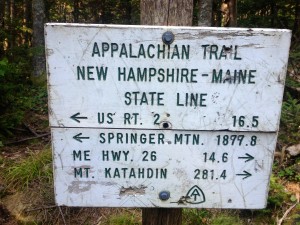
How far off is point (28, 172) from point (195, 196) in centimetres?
283

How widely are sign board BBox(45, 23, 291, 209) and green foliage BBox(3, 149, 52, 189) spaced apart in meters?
2.40

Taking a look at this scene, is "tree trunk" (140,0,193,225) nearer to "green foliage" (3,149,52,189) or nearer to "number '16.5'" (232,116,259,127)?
"number '16.5'" (232,116,259,127)

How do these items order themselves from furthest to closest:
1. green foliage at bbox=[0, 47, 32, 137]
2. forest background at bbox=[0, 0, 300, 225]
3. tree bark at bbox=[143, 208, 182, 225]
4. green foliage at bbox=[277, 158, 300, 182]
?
green foliage at bbox=[0, 47, 32, 137], green foliage at bbox=[277, 158, 300, 182], forest background at bbox=[0, 0, 300, 225], tree bark at bbox=[143, 208, 182, 225]

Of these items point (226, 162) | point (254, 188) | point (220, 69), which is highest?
point (220, 69)

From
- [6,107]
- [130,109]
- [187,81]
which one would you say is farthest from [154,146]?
[6,107]

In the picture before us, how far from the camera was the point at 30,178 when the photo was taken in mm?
4047

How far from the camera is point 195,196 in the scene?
1.87 m

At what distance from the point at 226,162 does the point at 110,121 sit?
0.66m

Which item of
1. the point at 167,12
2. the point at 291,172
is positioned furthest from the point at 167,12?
the point at 291,172

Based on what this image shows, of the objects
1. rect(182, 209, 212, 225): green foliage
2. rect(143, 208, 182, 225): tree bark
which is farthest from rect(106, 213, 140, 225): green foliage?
rect(143, 208, 182, 225): tree bark

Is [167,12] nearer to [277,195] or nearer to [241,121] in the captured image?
[241,121]

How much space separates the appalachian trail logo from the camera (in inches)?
72.9

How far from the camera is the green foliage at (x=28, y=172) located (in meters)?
4.03

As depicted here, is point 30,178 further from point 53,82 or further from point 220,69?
point 220,69
